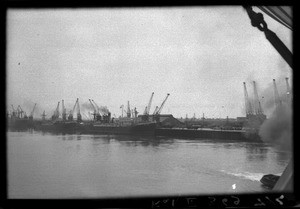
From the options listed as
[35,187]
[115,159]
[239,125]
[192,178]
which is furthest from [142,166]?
[239,125]

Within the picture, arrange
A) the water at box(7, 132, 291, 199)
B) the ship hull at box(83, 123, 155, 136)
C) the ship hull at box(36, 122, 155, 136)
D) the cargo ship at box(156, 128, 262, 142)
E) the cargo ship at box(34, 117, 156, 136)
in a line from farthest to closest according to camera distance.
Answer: the ship hull at box(36, 122, 155, 136), the cargo ship at box(34, 117, 156, 136), the ship hull at box(83, 123, 155, 136), the cargo ship at box(156, 128, 262, 142), the water at box(7, 132, 291, 199)

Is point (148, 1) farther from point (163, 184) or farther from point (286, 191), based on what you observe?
point (163, 184)

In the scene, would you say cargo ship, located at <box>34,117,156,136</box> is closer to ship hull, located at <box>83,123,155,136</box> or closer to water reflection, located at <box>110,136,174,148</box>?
ship hull, located at <box>83,123,155,136</box>

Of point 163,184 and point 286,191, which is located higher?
point 286,191

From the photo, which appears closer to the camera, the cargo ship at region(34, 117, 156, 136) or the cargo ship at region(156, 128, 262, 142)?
the cargo ship at region(156, 128, 262, 142)

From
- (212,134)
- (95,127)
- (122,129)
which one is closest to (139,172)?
(212,134)

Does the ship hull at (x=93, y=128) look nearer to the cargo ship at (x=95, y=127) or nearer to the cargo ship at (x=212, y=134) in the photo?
the cargo ship at (x=95, y=127)

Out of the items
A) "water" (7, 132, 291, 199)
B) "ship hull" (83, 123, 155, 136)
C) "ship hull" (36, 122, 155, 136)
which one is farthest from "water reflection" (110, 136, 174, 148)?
"water" (7, 132, 291, 199)

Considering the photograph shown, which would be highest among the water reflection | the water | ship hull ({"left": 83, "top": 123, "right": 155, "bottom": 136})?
ship hull ({"left": 83, "top": 123, "right": 155, "bottom": 136})

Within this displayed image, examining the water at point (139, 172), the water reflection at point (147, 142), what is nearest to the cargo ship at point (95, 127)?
the water reflection at point (147, 142)
